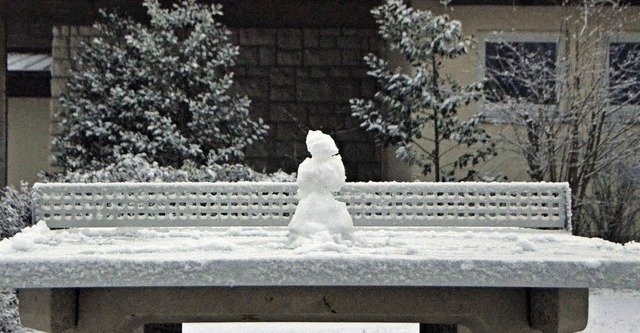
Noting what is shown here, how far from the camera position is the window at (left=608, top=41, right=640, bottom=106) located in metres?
11.4

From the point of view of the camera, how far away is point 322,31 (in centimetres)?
1425

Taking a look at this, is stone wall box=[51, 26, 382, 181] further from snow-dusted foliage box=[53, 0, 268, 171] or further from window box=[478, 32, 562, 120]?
window box=[478, 32, 562, 120]

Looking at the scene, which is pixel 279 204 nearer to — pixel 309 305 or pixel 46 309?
pixel 309 305

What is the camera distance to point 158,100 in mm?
11141

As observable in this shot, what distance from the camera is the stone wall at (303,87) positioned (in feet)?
46.0

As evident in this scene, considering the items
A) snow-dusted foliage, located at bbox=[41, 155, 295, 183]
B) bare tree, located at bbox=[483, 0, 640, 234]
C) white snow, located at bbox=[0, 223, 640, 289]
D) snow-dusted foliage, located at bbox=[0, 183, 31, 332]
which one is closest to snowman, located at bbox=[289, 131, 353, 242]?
white snow, located at bbox=[0, 223, 640, 289]

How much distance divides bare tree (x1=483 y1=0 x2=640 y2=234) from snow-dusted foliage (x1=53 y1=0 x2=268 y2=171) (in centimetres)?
288

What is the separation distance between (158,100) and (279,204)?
4825 mm

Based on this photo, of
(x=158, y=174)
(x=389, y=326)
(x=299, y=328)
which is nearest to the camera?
(x=299, y=328)

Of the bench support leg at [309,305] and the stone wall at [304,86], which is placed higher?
the stone wall at [304,86]

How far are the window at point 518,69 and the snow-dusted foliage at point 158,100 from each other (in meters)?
2.68

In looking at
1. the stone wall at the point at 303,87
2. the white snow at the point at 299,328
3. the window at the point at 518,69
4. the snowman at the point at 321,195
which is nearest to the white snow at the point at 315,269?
the snowman at the point at 321,195

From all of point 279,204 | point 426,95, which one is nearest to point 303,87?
point 426,95

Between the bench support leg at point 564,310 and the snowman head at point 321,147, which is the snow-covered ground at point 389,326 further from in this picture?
the bench support leg at point 564,310
